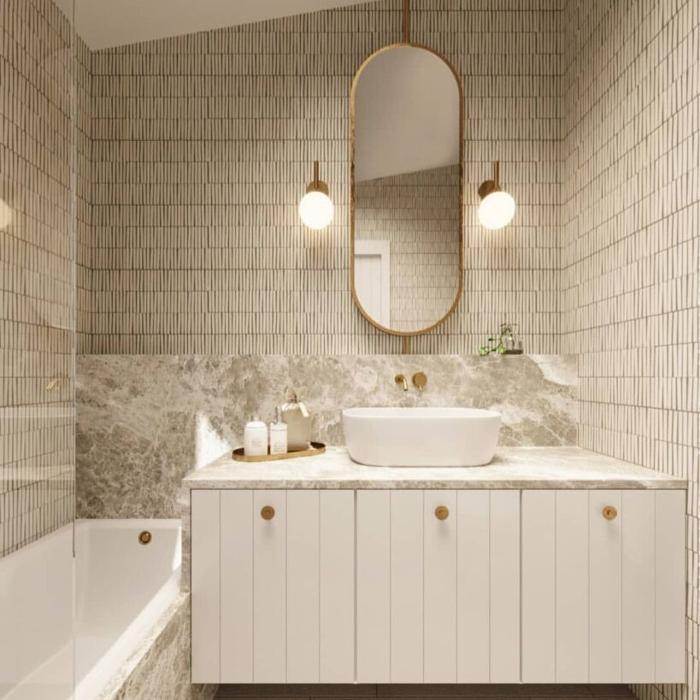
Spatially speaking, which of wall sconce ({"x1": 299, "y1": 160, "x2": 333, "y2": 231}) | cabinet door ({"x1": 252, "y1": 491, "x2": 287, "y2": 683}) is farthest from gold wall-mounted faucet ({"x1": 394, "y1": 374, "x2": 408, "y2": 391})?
cabinet door ({"x1": 252, "y1": 491, "x2": 287, "y2": 683})

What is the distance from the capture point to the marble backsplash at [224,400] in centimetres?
218

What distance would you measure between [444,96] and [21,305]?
5.84ft

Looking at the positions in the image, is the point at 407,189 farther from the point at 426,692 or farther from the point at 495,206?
the point at 426,692

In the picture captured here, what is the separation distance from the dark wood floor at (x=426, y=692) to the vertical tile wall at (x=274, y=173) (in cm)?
119

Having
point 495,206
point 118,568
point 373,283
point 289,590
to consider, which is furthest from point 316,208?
point 118,568

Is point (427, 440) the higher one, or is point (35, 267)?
point (35, 267)

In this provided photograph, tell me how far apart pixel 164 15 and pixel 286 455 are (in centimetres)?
171

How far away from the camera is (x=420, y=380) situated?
2182mm

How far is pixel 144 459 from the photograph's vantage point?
2.20m

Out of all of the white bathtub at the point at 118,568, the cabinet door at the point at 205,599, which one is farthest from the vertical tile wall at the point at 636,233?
the white bathtub at the point at 118,568

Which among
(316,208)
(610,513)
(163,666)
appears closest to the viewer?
(163,666)

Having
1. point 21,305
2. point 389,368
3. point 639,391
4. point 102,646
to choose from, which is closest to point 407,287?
point 389,368

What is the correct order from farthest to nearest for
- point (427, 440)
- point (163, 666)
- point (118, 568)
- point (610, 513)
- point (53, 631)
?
point (118, 568), point (427, 440), point (610, 513), point (163, 666), point (53, 631)

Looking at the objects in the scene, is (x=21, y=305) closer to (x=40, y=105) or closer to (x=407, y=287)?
(x=40, y=105)
